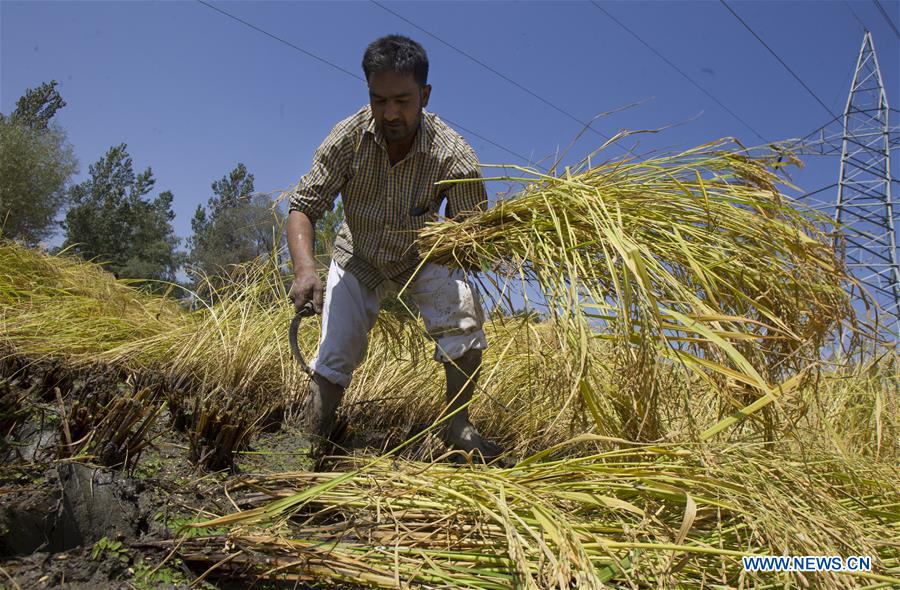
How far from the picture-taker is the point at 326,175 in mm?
2572

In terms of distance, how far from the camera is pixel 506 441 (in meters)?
3.28

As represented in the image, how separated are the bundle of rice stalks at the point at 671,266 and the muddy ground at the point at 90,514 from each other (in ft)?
3.51

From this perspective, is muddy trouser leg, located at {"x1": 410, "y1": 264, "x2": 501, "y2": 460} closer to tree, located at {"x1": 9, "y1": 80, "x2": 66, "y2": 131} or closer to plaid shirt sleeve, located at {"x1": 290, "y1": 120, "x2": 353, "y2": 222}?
plaid shirt sleeve, located at {"x1": 290, "y1": 120, "x2": 353, "y2": 222}

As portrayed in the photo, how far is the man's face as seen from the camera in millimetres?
2354

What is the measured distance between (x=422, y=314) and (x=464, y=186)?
560 mm

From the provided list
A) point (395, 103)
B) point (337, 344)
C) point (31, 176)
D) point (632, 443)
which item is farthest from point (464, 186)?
point (31, 176)

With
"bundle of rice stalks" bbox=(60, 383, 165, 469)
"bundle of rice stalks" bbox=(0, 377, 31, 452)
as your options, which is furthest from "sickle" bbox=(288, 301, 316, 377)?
"bundle of rice stalks" bbox=(0, 377, 31, 452)

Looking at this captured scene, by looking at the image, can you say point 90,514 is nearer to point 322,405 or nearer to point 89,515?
point 89,515

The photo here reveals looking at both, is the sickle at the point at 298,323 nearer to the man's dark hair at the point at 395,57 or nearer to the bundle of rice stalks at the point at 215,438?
the bundle of rice stalks at the point at 215,438

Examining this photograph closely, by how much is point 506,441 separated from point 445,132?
64.2 inches

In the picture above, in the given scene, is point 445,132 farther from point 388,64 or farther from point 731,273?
point 731,273

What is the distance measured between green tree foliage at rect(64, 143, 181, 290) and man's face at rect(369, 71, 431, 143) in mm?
16076

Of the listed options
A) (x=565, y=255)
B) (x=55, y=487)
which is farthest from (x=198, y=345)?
(x=565, y=255)

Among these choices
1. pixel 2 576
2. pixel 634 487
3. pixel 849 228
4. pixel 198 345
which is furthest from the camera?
pixel 198 345
